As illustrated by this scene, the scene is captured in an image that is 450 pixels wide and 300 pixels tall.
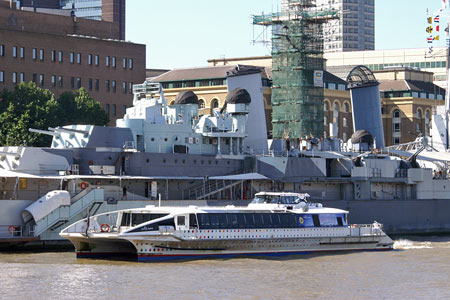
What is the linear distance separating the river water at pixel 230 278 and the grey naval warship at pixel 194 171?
4108mm

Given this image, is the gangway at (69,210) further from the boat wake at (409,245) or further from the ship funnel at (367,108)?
the ship funnel at (367,108)

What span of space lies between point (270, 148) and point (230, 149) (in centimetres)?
691

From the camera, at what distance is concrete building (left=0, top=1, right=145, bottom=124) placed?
96.1 metres

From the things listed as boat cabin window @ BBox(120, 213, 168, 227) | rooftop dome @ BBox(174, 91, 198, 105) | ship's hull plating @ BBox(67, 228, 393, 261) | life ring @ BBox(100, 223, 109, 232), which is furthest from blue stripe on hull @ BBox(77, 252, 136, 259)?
rooftop dome @ BBox(174, 91, 198, 105)

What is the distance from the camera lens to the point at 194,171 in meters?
57.3

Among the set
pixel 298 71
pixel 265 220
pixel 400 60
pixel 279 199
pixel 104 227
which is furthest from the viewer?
pixel 400 60

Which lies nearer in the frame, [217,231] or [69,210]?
[217,231]

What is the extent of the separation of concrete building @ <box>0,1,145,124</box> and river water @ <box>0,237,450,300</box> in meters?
51.0

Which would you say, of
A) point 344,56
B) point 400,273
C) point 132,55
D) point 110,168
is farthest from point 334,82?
point 400,273

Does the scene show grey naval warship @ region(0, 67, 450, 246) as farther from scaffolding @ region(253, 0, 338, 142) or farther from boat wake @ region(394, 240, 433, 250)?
scaffolding @ region(253, 0, 338, 142)

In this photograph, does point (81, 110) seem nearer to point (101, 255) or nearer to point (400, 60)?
point (101, 255)

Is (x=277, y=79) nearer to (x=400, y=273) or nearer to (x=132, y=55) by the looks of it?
(x=132, y=55)

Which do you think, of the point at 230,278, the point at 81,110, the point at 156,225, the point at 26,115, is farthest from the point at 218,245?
the point at 81,110

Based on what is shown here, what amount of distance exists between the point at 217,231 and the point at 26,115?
115 ft
